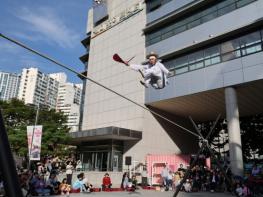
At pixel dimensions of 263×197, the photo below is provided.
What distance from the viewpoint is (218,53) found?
61.1ft

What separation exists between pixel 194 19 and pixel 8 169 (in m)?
20.9

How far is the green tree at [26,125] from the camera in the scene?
2491cm

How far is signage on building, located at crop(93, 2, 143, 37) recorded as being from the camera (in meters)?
25.6

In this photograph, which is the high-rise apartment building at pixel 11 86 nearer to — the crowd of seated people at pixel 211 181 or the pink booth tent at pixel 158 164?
the pink booth tent at pixel 158 164

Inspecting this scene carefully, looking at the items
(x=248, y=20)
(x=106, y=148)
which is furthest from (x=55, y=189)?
(x=248, y=20)

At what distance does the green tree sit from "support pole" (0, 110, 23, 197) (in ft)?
73.1

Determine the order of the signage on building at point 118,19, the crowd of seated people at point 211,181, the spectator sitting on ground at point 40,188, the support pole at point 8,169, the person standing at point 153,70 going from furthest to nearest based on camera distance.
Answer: the signage on building at point 118,19, the crowd of seated people at point 211,181, the spectator sitting on ground at point 40,188, the person standing at point 153,70, the support pole at point 8,169

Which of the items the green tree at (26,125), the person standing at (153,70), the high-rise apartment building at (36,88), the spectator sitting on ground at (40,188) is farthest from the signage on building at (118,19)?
the high-rise apartment building at (36,88)

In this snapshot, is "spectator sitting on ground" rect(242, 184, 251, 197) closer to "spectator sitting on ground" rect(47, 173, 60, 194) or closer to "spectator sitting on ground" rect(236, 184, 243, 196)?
"spectator sitting on ground" rect(236, 184, 243, 196)

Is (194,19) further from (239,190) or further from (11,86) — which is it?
(11,86)

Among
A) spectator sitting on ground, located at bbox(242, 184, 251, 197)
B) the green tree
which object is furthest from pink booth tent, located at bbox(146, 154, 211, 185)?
the green tree

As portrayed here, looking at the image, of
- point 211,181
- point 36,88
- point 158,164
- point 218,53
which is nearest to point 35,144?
point 158,164

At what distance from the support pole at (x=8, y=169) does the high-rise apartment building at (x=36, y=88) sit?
96.0m

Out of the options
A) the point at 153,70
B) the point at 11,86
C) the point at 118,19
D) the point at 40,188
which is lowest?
the point at 40,188
